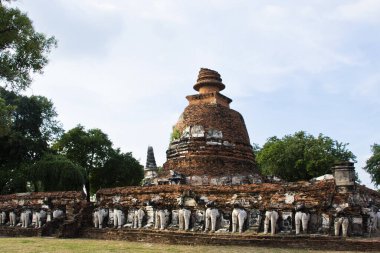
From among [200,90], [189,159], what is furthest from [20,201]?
[200,90]

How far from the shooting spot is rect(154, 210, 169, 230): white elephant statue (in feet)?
44.4

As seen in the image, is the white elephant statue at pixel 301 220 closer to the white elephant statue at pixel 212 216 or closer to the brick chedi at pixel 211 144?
the white elephant statue at pixel 212 216

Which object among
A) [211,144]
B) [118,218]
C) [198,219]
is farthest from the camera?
[211,144]

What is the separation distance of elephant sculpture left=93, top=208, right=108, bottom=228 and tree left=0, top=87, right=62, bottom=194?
11666 millimetres

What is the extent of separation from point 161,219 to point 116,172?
20746 millimetres

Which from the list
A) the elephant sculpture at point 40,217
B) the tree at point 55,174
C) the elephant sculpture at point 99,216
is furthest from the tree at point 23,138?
the elephant sculpture at point 99,216

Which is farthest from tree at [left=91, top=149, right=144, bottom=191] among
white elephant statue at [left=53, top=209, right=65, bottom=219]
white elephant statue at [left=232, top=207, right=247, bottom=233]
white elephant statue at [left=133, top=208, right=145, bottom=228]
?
white elephant statue at [left=232, top=207, right=247, bottom=233]

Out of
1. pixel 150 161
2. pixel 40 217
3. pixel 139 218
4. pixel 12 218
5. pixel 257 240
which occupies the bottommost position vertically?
pixel 257 240

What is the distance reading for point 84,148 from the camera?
1292 inches

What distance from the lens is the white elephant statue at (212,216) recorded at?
41.8 ft

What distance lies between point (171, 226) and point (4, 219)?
8.55 meters

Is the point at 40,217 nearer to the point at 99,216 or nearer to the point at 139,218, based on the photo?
the point at 99,216

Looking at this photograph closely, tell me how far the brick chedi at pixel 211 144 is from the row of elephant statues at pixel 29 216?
16.2ft

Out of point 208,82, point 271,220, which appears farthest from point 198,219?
point 208,82
